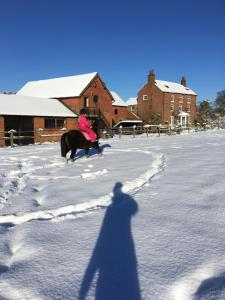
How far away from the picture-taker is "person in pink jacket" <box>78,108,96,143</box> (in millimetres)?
10437

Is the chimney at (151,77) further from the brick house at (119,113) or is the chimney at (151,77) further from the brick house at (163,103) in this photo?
the brick house at (119,113)

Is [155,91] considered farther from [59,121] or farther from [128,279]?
[128,279]

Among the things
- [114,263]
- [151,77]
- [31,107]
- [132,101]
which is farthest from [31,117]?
[132,101]

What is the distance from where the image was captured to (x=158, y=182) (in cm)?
600

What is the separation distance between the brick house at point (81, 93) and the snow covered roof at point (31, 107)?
5.88 feet

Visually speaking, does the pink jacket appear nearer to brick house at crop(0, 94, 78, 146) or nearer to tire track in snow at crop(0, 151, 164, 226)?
tire track in snow at crop(0, 151, 164, 226)

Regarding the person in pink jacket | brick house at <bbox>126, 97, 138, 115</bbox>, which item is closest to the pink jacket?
the person in pink jacket

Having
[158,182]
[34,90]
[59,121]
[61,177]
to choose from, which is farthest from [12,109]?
[158,182]

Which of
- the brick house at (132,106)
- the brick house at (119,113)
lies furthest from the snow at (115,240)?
the brick house at (132,106)

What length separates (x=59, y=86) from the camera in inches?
1464

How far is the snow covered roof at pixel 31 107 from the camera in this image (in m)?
26.1

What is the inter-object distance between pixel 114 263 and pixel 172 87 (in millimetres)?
52245

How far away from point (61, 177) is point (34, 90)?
33638 mm

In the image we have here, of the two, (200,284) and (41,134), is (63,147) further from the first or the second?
(41,134)
